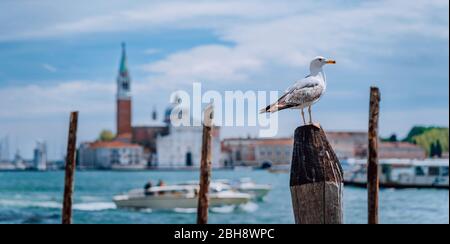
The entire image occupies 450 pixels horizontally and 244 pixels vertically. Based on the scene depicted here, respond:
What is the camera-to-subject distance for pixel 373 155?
7.26 m

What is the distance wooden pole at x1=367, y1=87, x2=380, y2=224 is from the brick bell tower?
315ft

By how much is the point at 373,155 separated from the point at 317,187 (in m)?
4.07

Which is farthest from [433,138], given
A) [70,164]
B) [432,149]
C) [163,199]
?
[70,164]

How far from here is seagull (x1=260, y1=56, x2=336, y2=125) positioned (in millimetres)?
3760

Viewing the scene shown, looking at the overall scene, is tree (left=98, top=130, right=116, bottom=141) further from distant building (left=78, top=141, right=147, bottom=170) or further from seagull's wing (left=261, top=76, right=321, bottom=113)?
seagull's wing (left=261, top=76, right=321, bottom=113)

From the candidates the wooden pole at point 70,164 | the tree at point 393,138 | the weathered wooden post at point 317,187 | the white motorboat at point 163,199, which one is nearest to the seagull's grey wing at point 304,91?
the weathered wooden post at point 317,187

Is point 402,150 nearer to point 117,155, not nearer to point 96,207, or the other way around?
point 96,207

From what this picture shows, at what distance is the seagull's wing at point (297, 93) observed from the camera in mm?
3758

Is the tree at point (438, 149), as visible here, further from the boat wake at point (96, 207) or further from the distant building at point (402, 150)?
the boat wake at point (96, 207)

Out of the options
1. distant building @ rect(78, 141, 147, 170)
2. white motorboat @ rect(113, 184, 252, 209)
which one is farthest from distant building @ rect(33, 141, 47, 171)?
white motorboat @ rect(113, 184, 252, 209)

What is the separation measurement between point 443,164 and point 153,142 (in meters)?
55.9
